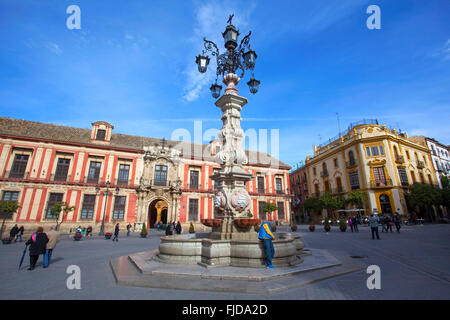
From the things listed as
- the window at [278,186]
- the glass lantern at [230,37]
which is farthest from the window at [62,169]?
the window at [278,186]

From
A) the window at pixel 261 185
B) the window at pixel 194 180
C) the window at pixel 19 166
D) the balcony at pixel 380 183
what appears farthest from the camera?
the window at pixel 261 185

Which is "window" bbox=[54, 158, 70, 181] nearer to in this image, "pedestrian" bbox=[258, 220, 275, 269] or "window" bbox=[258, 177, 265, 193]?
"window" bbox=[258, 177, 265, 193]

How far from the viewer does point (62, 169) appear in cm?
2250

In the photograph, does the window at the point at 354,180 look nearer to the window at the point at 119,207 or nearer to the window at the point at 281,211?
the window at the point at 281,211

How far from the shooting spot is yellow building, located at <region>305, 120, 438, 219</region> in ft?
84.4

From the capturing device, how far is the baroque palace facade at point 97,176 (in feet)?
67.7

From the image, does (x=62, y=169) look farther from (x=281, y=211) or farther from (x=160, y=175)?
(x=281, y=211)

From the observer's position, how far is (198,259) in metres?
5.39

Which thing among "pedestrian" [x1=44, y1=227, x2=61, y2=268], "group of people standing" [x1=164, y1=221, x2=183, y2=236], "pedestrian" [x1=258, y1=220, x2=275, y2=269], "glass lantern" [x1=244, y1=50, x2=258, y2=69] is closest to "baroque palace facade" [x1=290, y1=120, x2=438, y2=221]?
"group of people standing" [x1=164, y1=221, x2=183, y2=236]

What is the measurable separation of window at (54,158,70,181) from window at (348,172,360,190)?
35449mm

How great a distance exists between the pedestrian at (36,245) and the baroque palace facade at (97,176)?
13.6 m

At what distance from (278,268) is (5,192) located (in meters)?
27.1
